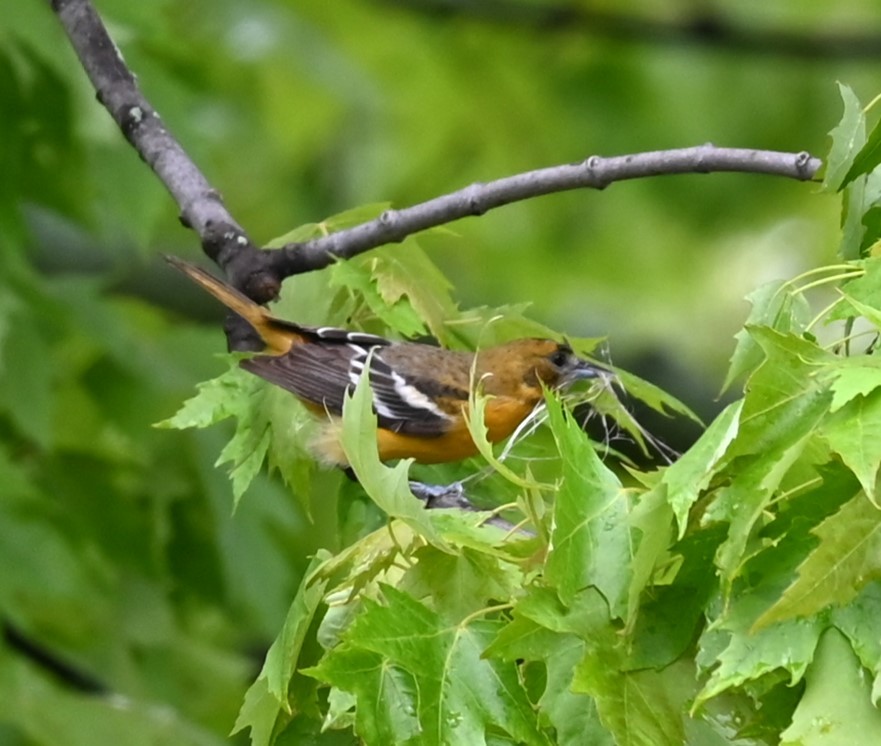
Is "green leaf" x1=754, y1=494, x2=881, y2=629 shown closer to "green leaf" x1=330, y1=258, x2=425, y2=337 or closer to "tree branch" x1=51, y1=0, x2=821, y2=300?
"tree branch" x1=51, y1=0, x2=821, y2=300

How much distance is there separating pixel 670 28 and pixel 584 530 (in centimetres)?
754

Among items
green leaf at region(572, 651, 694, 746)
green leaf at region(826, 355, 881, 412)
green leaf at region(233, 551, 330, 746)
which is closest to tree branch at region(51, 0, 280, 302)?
green leaf at region(233, 551, 330, 746)

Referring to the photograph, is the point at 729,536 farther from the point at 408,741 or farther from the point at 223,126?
the point at 223,126

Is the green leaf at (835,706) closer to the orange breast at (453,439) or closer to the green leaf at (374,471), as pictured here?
the green leaf at (374,471)

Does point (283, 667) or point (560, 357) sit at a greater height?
point (560, 357)

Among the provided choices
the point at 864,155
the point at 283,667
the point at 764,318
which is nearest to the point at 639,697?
the point at 283,667

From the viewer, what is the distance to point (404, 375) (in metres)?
5.13

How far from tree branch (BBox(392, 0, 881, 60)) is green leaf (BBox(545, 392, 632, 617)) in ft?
23.8

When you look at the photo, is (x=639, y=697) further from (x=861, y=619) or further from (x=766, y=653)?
(x=861, y=619)

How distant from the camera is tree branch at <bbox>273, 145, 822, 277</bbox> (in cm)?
328

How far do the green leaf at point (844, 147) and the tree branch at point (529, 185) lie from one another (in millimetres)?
136

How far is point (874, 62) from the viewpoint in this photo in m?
9.74

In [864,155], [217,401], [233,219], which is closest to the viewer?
[864,155]

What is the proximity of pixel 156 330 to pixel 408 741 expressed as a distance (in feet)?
14.4
